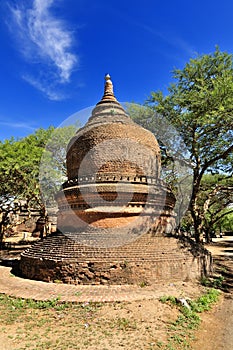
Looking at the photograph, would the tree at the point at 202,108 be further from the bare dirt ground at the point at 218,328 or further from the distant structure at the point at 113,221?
the bare dirt ground at the point at 218,328

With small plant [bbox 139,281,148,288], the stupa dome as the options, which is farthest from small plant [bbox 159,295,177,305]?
the stupa dome

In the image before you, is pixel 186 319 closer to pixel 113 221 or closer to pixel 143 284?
pixel 143 284

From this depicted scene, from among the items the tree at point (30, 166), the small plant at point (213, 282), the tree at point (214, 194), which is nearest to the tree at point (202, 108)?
the tree at point (214, 194)

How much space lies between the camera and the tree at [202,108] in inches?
552

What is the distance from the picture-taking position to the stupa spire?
58.1ft

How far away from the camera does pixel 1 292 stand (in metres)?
9.78

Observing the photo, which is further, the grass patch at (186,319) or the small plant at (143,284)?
the small plant at (143,284)

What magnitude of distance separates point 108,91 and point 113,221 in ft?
31.7

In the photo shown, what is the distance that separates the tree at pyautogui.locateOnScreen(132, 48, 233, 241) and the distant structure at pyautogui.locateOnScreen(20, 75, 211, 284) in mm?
2755

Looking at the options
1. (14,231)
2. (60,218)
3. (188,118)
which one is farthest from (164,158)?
(14,231)

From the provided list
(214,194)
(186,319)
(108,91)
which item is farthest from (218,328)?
(108,91)

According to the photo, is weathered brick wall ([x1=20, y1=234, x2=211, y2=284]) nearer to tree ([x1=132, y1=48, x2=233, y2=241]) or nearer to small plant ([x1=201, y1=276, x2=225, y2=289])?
small plant ([x1=201, y1=276, x2=225, y2=289])

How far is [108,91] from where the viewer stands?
18047mm

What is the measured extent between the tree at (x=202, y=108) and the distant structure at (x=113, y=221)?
275 cm
